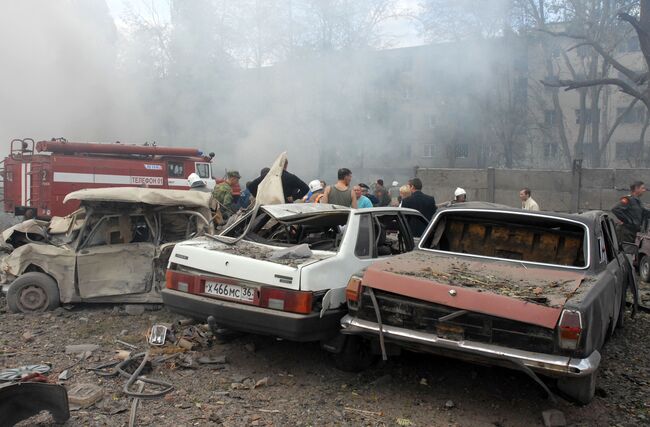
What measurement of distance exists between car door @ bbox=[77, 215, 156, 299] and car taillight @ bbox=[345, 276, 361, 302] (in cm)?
279

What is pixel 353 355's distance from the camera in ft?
13.2

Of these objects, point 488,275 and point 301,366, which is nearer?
point 488,275

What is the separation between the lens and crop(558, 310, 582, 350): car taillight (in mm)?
2980

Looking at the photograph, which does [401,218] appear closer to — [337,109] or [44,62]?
[337,109]

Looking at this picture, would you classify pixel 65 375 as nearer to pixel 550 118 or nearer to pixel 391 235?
pixel 391 235

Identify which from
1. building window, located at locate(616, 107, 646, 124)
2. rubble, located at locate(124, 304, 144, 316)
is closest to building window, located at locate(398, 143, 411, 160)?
building window, located at locate(616, 107, 646, 124)

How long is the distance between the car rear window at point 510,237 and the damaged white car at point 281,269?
530 millimetres

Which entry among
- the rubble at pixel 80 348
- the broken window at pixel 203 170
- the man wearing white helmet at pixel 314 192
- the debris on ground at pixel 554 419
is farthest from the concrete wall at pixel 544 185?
the rubble at pixel 80 348

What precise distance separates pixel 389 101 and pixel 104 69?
1141cm

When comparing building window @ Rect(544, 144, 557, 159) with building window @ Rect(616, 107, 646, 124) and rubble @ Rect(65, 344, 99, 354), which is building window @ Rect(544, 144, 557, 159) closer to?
building window @ Rect(616, 107, 646, 124)

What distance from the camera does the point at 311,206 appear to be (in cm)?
489

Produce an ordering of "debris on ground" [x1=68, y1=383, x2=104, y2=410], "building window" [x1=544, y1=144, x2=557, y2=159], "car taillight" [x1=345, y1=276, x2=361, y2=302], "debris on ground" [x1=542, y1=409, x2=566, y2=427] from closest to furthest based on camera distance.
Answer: "debris on ground" [x1=542, y1=409, x2=566, y2=427] → "debris on ground" [x1=68, y1=383, x2=104, y2=410] → "car taillight" [x1=345, y1=276, x2=361, y2=302] → "building window" [x1=544, y1=144, x2=557, y2=159]

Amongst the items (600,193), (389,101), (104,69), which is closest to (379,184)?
(600,193)

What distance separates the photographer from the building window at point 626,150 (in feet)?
107
